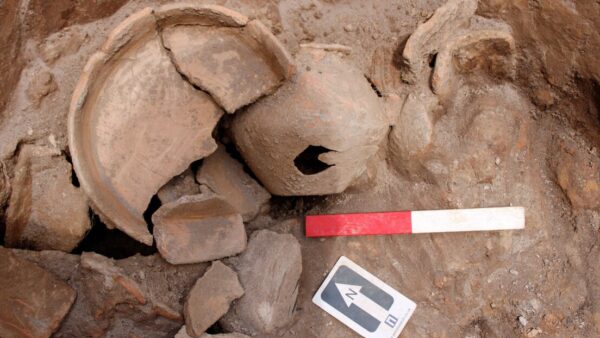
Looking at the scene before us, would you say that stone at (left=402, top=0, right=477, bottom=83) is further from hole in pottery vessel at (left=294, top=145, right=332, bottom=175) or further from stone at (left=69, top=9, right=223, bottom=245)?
stone at (left=69, top=9, right=223, bottom=245)

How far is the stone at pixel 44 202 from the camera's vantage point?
2.23 metres

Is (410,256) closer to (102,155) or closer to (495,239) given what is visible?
(495,239)

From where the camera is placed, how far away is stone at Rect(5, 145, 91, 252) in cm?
223

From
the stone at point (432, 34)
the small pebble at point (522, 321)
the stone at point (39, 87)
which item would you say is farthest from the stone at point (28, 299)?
the small pebble at point (522, 321)

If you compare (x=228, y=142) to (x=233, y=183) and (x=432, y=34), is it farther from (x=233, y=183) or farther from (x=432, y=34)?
(x=432, y=34)

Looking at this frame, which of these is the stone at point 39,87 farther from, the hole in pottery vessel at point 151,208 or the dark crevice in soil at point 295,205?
the dark crevice in soil at point 295,205

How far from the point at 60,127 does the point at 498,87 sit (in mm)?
1791

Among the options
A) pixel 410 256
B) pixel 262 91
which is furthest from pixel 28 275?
pixel 410 256

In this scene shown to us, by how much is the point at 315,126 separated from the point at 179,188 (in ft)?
1.96

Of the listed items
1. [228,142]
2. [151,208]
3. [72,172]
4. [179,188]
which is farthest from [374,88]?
[72,172]

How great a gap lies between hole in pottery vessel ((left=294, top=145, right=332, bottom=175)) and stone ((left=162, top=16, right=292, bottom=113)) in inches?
14.2

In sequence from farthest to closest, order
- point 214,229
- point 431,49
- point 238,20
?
point 431,49 < point 214,229 < point 238,20

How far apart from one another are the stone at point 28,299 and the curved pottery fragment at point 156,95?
29cm

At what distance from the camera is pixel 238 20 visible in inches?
82.0
